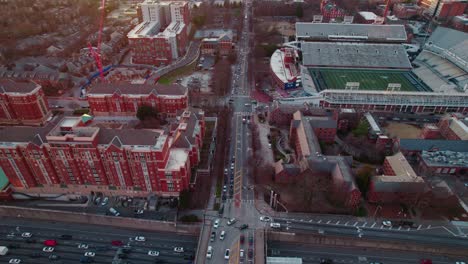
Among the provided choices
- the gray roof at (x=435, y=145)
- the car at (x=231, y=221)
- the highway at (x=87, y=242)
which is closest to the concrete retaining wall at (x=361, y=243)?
the car at (x=231, y=221)

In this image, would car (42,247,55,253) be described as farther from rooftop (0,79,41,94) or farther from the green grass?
the green grass

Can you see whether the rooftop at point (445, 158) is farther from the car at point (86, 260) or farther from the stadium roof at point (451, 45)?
the car at point (86, 260)

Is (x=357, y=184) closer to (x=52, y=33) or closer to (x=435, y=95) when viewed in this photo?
(x=435, y=95)

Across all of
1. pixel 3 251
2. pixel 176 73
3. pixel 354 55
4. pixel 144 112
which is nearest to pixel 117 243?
pixel 3 251

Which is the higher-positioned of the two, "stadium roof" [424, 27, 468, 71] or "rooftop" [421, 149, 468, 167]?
"stadium roof" [424, 27, 468, 71]

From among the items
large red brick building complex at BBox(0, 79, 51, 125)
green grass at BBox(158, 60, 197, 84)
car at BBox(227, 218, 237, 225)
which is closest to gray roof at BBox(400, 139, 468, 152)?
car at BBox(227, 218, 237, 225)

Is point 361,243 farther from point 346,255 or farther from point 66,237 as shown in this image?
point 66,237
